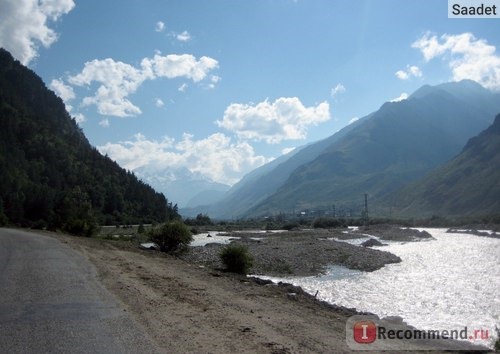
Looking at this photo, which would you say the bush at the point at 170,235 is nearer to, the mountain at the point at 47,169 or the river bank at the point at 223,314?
the river bank at the point at 223,314

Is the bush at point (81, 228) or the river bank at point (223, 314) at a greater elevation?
the bush at point (81, 228)

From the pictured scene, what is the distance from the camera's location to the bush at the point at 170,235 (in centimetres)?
3831

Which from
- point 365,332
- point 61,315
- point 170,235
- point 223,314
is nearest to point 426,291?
point 365,332

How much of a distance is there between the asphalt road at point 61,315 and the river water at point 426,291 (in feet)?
38.3

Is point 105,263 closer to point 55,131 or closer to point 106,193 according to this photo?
point 106,193

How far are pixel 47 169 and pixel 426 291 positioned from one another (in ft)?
392

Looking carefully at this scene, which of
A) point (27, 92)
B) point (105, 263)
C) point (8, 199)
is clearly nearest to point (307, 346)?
point (105, 263)

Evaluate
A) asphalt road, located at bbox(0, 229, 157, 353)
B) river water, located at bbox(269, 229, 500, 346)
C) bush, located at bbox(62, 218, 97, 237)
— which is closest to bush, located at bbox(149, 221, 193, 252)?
river water, located at bbox(269, 229, 500, 346)

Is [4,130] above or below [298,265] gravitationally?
above

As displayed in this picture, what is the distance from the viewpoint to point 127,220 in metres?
130

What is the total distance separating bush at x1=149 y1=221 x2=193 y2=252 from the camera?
38.3 meters

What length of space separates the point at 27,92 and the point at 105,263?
16606cm

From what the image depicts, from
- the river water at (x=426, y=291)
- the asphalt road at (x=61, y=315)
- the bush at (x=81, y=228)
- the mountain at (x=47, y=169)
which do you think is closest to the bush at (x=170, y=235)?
the river water at (x=426, y=291)

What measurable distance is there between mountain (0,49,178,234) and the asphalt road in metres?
64.9
